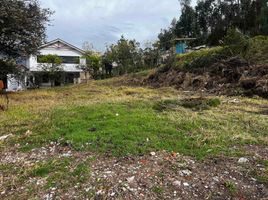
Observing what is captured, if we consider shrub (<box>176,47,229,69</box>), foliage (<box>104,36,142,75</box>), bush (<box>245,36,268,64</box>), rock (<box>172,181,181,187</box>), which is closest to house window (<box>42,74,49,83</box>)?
foliage (<box>104,36,142,75</box>)

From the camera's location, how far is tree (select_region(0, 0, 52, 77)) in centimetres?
1432

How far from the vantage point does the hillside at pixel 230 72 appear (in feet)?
40.2

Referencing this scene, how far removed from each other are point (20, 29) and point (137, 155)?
1294cm

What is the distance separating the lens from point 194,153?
16.9ft

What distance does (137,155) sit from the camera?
5105 mm

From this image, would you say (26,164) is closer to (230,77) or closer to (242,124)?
(242,124)

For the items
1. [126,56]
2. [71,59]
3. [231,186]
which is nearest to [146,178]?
[231,186]

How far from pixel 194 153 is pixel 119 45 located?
33319mm

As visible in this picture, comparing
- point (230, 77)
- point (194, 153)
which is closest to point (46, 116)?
point (194, 153)

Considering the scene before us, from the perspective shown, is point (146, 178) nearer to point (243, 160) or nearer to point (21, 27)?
point (243, 160)

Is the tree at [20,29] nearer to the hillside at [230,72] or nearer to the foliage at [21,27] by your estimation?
the foliage at [21,27]

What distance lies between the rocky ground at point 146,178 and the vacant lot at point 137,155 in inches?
0.5

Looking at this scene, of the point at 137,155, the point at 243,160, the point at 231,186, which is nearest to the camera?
the point at 231,186

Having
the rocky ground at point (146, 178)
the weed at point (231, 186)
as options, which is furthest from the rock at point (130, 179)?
the weed at point (231, 186)
